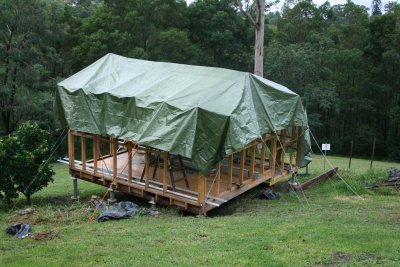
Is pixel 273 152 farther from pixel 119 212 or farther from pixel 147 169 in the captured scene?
pixel 119 212

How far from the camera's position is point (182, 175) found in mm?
12922

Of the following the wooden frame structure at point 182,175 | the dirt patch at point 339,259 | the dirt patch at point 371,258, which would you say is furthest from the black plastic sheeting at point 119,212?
the dirt patch at point 371,258

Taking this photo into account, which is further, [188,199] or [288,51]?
[288,51]

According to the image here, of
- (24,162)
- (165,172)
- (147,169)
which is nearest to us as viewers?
(165,172)

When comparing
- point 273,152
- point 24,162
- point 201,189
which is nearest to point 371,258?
point 201,189

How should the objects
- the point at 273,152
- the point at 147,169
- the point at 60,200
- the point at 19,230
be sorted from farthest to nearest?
the point at 60,200 → the point at 273,152 → the point at 147,169 → the point at 19,230

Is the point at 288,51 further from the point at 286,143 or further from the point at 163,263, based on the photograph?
the point at 163,263

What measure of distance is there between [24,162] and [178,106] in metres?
5.47

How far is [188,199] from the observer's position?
1096 centimetres

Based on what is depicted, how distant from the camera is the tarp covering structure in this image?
10.1 metres

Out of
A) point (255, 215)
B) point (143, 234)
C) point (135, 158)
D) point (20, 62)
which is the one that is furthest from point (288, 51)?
point (143, 234)

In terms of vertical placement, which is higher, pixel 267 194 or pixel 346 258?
pixel 346 258

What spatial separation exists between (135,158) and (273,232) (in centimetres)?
736

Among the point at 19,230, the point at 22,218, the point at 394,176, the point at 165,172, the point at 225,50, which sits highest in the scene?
the point at 225,50
